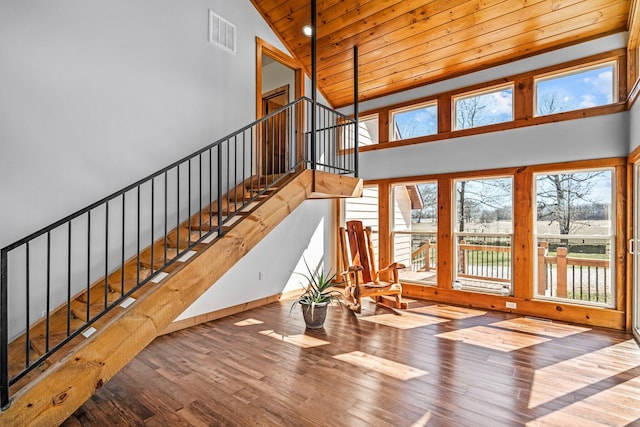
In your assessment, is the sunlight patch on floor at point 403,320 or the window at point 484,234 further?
the window at point 484,234

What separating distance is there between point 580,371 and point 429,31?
13.8 ft

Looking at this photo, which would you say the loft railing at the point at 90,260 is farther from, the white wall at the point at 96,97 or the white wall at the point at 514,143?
the white wall at the point at 514,143

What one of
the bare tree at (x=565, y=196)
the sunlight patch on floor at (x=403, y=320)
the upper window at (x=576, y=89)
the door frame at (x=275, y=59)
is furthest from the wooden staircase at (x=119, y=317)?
the upper window at (x=576, y=89)

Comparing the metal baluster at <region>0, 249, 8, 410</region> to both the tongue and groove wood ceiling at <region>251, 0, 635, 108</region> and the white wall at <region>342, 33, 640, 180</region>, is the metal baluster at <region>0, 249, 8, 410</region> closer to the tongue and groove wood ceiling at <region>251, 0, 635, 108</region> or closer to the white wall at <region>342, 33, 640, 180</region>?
the tongue and groove wood ceiling at <region>251, 0, 635, 108</region>

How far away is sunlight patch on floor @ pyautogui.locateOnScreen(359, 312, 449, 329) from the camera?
414 centimetres

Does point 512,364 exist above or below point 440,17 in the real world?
below

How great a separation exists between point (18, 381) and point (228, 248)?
152 centimetres

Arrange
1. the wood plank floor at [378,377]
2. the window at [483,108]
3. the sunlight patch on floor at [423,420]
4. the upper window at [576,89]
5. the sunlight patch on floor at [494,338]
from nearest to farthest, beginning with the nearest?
the sunlight patch on floor at [423,420]
the wood plank floor at [378,377]
the sunlight patch on floor at [494,338]
the upper window at [576,89]
the window at [483,108]

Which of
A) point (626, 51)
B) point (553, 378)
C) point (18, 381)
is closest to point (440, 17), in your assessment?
point (626, 51)

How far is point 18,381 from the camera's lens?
203 centimetres

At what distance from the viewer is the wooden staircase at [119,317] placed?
6.29 feet

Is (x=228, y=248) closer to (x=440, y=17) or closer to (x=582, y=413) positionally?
(x=582, y=413)

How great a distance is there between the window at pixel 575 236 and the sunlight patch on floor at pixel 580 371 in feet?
2.99

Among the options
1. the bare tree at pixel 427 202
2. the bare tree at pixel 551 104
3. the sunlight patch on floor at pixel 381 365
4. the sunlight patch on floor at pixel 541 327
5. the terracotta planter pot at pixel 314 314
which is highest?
the bare tree at pixel 551 104
